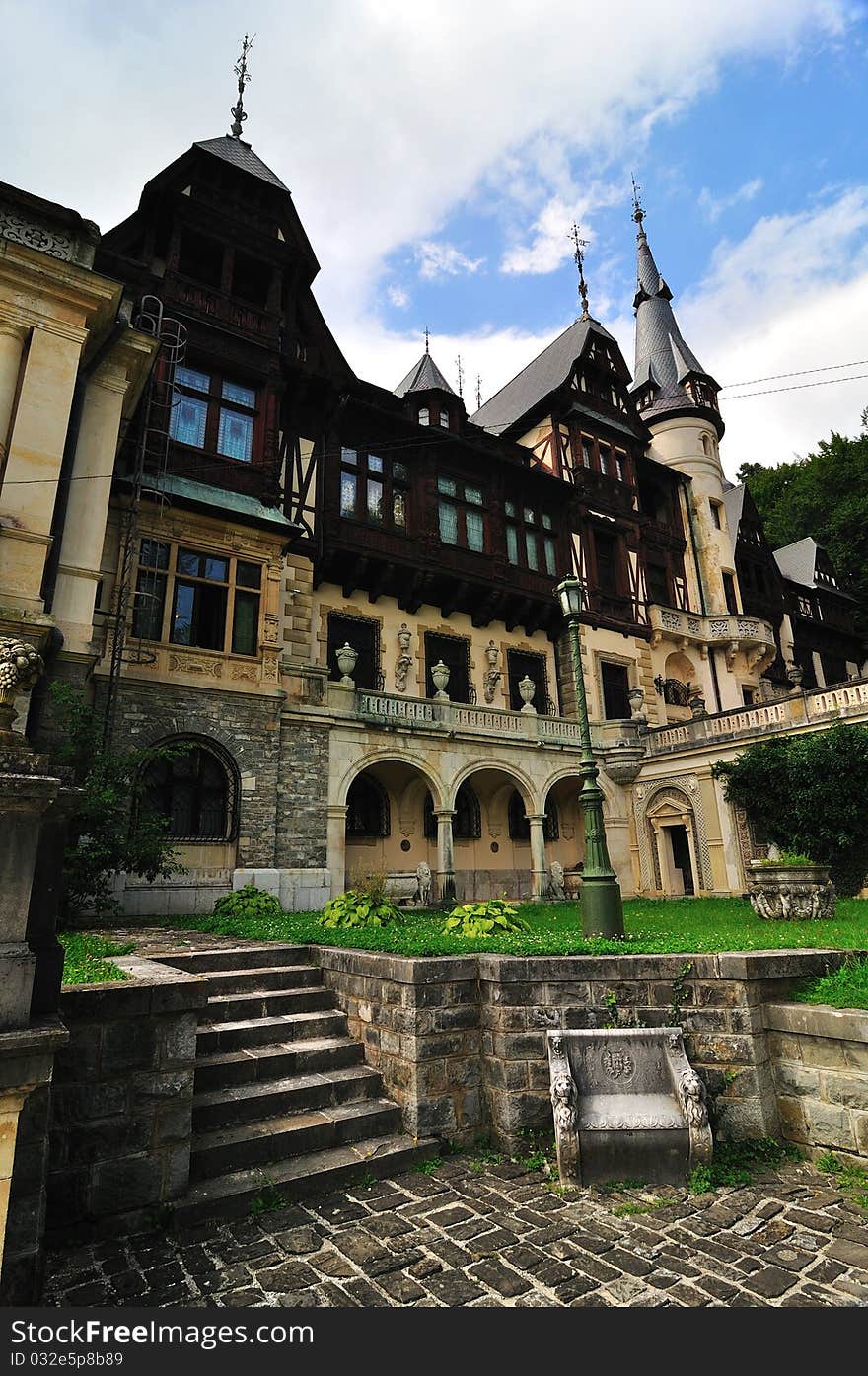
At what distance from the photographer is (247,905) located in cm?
1319

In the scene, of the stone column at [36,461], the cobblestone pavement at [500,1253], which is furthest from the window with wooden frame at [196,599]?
the cobblestone pavement at [500,1253]

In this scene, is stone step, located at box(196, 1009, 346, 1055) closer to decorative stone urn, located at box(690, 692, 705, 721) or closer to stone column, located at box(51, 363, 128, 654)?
stone column, located at box(51, 363, 128, 654)

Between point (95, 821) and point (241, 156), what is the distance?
64.9 ft

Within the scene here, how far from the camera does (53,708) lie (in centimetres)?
1148

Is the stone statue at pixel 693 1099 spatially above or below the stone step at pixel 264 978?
below

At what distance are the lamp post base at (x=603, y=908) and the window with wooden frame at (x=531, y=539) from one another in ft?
56.2

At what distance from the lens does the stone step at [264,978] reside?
695 centimetres

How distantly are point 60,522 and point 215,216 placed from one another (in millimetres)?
11593

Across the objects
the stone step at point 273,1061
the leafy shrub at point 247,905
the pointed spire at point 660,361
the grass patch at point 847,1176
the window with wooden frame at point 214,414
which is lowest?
the grass patch at point 847,1176

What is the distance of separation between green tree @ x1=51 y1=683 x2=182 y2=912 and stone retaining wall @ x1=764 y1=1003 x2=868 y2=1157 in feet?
29.9

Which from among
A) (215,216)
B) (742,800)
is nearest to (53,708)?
(215,216)

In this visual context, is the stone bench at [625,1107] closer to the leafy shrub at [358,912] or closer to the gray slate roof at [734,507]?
the leafy shrub at [358,912]

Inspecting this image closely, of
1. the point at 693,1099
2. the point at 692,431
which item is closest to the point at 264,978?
the point at 693,1099

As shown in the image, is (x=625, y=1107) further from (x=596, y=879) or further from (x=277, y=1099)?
(x=596, y=879)
